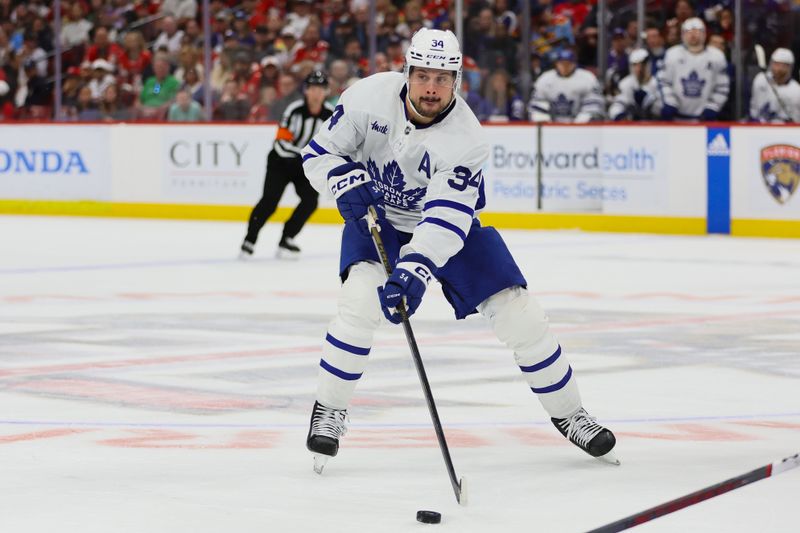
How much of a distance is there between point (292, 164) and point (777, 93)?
434 centimetres

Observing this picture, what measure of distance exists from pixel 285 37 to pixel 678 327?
9.62 meters

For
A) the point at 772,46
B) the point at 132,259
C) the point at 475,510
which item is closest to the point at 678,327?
the point at 475,510

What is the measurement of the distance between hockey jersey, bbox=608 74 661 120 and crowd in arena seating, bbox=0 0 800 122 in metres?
0.09

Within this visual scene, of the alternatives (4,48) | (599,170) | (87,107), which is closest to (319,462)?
(599,170)

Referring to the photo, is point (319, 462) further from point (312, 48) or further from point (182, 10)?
point (182, 10)

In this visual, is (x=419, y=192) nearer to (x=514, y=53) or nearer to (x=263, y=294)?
(x=263, y=294)

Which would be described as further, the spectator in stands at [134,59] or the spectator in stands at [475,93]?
the spectator in stands at [134,59]

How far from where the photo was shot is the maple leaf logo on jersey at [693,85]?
48.3ft

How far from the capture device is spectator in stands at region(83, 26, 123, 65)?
18.2m

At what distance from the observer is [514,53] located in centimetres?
1565

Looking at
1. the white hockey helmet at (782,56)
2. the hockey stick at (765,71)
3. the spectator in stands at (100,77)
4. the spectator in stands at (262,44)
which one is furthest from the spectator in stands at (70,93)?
the white hockey helmet at (782,56)

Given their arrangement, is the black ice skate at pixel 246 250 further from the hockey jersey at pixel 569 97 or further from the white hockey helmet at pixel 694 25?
the white hockey helmet at pixel 694 25

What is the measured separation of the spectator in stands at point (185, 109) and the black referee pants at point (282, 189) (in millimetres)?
4374

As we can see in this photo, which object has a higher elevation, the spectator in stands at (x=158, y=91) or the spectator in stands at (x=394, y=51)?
the spectator in stands at (x=394, y=51)
